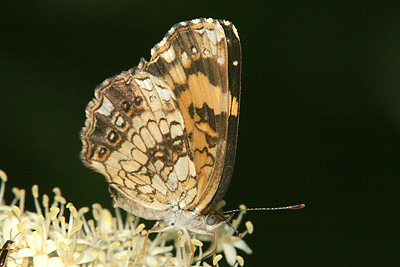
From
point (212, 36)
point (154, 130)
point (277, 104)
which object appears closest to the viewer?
point (212, 36)

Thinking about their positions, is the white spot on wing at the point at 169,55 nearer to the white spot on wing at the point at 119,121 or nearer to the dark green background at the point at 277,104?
the white spot on wing at the point at 119,121

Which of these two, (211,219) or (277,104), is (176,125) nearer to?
(211,219)

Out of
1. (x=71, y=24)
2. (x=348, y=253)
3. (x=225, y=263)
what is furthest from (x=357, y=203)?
(x=71, y=24)

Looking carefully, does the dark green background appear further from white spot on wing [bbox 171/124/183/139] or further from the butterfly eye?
white spot on wing [bbox 171/124/183/139]

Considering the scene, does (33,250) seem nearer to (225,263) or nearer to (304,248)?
(225,263)

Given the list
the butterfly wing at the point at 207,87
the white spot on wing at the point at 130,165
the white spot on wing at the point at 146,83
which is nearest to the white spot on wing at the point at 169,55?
the butterfly wing at the point at 207,87

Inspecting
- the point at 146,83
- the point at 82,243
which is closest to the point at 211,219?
the point at 82,243

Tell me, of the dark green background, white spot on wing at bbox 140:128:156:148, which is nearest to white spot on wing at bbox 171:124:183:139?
white spot on wing at bbox 140:128:156:148
